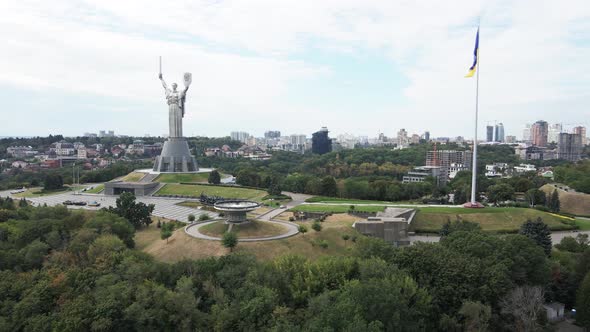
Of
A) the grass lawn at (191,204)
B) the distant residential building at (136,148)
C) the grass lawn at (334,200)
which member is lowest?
the grass lawn at (191,204)

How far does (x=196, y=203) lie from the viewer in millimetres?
44594

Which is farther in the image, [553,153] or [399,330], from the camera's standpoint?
[553,153]

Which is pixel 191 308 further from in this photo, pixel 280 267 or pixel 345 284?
pixel 345 284

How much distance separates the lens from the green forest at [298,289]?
53.2ft

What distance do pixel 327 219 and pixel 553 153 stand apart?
320 feet

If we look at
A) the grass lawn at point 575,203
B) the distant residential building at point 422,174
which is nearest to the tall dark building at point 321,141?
the distant residential building at point 422,174

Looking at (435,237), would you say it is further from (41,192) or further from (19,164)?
(19,164)

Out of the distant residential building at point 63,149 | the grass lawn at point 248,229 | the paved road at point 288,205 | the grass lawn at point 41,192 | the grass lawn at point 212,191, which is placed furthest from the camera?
the distant residential building at point 63,149

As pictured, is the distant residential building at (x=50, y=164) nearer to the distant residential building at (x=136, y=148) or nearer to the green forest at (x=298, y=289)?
the distant residential building at (x=136, y=148)

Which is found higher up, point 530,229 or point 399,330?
point 530,229

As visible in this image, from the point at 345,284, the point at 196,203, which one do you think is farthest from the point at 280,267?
the point at 196,203

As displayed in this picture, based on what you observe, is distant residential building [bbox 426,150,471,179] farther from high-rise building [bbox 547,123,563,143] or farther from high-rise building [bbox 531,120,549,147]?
high-rise building [bbox 547,123,563,143]

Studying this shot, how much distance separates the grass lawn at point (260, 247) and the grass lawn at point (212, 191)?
1844 centimetres

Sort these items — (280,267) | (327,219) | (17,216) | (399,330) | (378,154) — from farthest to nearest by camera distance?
1. (378,154)
2. (327,219)
3. (17,216)
4. (280,267)
5. (399,330)
